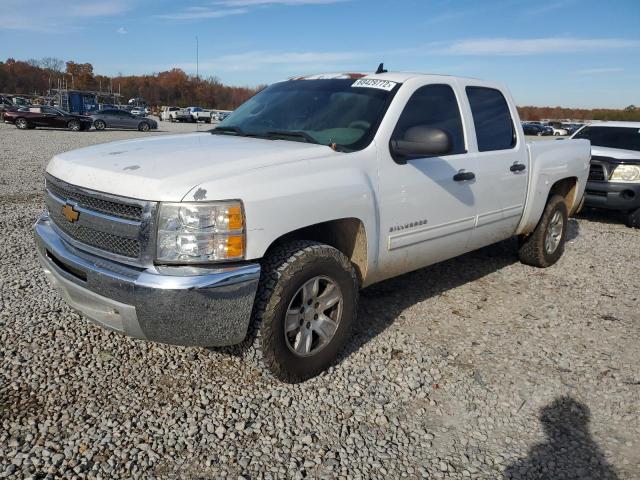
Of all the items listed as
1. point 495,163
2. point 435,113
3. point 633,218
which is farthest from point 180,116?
point 435,113

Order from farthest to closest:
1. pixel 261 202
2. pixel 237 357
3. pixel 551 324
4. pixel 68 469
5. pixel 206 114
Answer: pixel 206 114
pixel 551 324
pixel 237 357
pixel 261 202
pixel 68 469

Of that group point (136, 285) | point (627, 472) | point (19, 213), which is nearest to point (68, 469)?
point (136, 285)

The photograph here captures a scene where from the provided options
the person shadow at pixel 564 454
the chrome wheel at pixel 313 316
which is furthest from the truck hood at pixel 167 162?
the person shadow at pixel 564 454

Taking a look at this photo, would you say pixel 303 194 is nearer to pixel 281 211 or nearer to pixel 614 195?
pixel 281 211

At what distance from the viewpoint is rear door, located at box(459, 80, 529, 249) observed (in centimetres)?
438

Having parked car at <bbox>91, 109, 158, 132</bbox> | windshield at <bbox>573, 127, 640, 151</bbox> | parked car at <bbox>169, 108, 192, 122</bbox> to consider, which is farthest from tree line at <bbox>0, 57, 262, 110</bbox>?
windshield at <bbox>573, 127, 640, 151</bbox>

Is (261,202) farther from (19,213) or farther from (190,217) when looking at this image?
(19,213)

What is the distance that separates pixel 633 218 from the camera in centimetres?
823

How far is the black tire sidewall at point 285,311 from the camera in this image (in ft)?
9.50

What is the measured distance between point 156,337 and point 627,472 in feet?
8.06

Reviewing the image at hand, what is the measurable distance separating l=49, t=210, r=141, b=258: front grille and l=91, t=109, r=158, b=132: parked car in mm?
31429

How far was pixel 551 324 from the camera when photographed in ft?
14.1

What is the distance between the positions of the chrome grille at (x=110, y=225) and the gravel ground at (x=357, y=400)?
0.84 metres

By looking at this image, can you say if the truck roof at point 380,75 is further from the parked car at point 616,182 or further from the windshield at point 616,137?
the windshield at point 616,137
